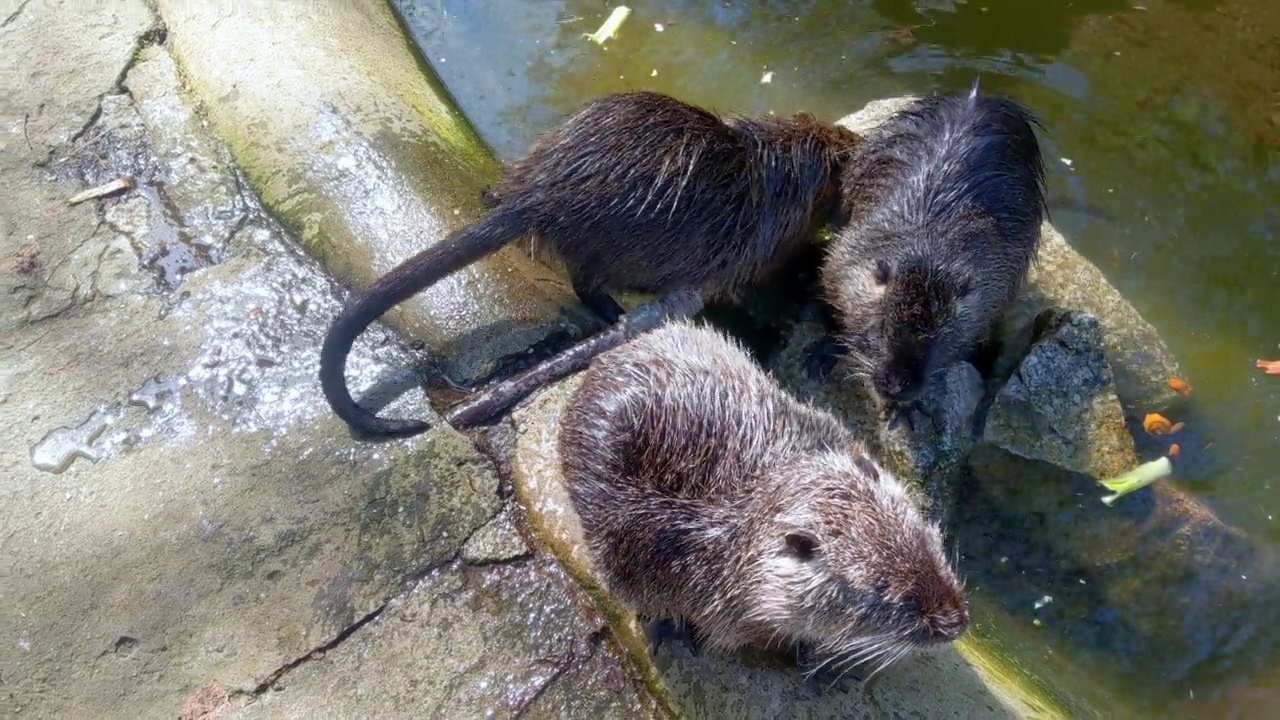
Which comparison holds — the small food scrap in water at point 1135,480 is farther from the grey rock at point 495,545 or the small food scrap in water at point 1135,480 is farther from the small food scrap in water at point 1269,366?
the grey rock at point 495,545

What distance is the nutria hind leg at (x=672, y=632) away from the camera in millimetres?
2713

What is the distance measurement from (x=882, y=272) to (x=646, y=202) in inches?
39.1

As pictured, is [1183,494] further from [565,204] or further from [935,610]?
[565,204]

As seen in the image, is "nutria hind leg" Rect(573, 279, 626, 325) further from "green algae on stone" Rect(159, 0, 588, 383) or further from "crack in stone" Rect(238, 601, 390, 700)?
"crack in stone" Rect(238, 601, 390, 700)

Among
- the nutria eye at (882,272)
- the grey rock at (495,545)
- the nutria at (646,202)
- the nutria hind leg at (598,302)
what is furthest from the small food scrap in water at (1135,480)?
the grey rock at (495,545)

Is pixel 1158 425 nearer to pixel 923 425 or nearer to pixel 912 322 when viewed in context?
pixel 923 425

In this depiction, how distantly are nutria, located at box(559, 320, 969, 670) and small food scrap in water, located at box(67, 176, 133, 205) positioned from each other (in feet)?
7.19

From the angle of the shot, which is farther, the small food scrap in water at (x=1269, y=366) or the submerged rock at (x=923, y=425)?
the small food scrap in water at (x=1269, y=366)

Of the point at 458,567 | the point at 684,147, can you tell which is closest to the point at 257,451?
the point at 458,567

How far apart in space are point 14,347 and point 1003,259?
12.4 feet

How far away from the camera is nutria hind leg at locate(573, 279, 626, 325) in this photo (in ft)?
12.3

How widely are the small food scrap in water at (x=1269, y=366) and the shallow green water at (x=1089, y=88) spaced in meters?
0.07

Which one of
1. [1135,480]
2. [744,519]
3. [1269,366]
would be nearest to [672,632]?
[744,519]

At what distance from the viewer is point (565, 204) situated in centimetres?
342
